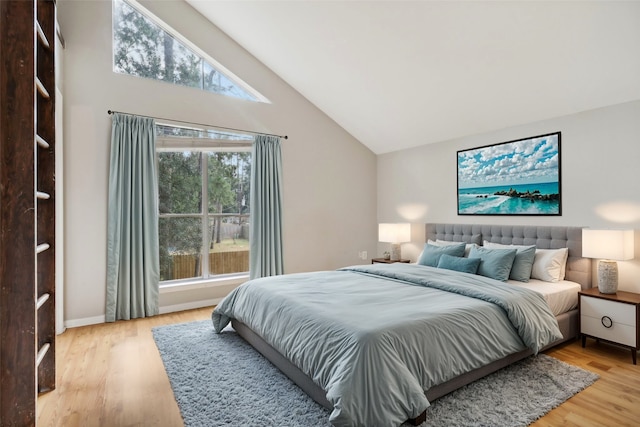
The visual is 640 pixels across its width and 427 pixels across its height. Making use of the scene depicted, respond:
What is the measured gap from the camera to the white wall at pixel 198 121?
3.65 m

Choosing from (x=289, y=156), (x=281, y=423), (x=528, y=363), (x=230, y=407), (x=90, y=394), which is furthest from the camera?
(x=289, y=156)

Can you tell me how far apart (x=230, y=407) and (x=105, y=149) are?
121 inches

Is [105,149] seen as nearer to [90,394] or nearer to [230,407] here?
[90,394]

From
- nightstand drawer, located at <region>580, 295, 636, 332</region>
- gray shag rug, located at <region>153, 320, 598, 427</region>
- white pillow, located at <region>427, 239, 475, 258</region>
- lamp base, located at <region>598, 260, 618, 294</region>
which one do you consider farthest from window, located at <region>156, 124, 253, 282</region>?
lamp base, located at <region>598, 260, 618, 294</region>

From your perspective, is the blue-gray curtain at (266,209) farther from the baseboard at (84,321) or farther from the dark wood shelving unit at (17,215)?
the dark wood shelving unit at (17,215)

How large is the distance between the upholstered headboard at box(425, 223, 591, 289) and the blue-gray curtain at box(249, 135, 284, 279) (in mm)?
2246

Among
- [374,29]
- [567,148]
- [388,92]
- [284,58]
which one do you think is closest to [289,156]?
[284,58]

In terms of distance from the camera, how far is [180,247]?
436 centimetres

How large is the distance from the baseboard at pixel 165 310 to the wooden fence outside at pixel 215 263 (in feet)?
1.13

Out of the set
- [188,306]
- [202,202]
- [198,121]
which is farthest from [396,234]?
[198,121]

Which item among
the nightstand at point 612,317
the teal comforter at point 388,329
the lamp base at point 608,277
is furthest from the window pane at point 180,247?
the lamp base at point 608,277

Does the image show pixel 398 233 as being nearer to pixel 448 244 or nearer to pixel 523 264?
pixel 448 244

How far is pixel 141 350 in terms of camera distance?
3.04 metres

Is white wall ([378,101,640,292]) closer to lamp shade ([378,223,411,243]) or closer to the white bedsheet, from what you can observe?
the white bedsheet
